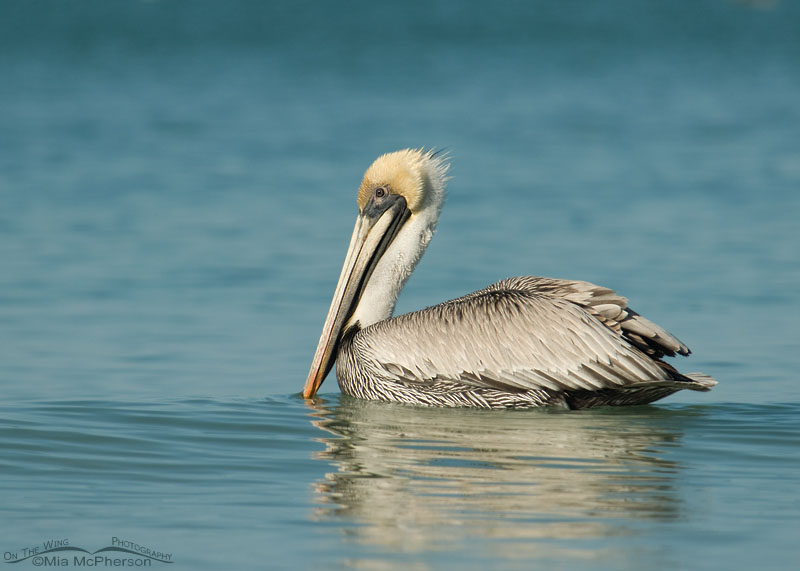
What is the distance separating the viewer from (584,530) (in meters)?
4.07

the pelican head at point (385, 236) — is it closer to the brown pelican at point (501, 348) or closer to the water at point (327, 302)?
the brown pelican at point (501, 348)

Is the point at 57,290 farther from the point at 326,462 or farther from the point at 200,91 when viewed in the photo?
the point at 200,91

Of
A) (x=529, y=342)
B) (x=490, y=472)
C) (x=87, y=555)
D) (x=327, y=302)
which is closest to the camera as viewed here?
(x=87, y=555)

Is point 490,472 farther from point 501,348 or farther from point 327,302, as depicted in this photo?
point 327,302

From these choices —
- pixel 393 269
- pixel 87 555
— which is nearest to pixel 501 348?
pixel 393 269

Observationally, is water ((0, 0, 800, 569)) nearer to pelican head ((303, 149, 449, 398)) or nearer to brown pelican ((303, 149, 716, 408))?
brown pelican ((303, 149, 716, 408))

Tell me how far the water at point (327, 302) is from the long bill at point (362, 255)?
38 centimetres

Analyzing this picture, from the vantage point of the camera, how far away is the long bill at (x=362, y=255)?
21.8 ft

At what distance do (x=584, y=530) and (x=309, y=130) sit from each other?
15512 mm

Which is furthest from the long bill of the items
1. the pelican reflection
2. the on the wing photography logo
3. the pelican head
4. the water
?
the on the wing photography logo

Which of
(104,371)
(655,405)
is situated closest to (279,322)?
(104,371)

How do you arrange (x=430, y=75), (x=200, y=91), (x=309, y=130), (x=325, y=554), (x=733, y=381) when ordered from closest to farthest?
(x=325, y=554) < (x=733, y=381) < (x=309, y=130) < (x=200, y=91) < (x=430, y=75)

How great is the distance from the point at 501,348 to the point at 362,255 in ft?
3.47

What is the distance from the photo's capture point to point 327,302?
28.2 ft
